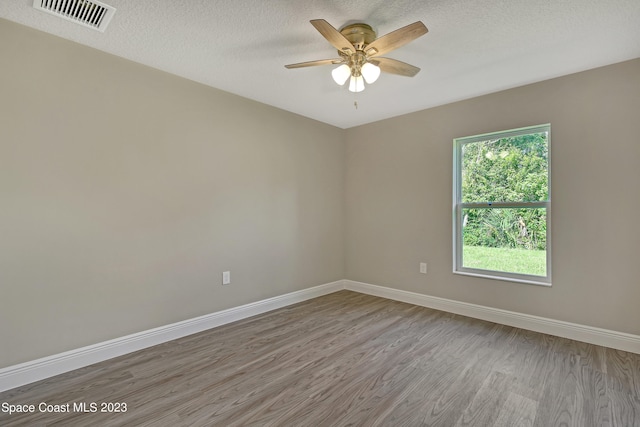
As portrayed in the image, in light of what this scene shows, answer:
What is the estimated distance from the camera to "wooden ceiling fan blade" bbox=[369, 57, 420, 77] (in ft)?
6.82

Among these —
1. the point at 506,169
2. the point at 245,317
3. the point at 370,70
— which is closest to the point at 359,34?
the point at 370,70

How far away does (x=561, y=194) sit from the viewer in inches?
106

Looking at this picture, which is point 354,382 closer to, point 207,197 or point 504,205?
point 207,197

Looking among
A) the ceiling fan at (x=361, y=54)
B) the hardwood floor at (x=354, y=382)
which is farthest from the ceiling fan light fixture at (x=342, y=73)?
the hardwood floor at (x=354, y=382)

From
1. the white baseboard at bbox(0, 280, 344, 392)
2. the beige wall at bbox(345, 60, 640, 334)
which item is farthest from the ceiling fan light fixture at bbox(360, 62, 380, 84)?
the white baseboard at bbox(0, 280, 344, 392)

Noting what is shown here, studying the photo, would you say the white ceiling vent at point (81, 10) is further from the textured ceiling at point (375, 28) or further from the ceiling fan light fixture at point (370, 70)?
the ceiling fan light fixture at point (370, 70)

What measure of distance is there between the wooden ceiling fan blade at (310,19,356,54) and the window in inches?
78.3

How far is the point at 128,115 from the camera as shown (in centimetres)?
241

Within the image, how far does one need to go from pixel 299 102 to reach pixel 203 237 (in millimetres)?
1792

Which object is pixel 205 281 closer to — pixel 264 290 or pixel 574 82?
pixel 264 290

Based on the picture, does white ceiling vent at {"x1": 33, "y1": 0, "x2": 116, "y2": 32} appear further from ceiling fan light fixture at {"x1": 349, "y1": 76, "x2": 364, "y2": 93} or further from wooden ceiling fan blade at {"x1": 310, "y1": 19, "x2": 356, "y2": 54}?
ceiling fan light fixture at {"x1": 349, "y1": 76, "x2": 364, "y2": 93}

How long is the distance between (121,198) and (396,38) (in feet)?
7.61

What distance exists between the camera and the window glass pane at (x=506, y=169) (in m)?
2.87

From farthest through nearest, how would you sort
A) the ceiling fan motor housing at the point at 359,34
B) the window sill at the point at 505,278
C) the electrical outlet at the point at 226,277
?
the electrical outlet at the point at 226,277 < the window sill at the point at 505,278 < the ceiling fan motor housing at the point at 359,34
